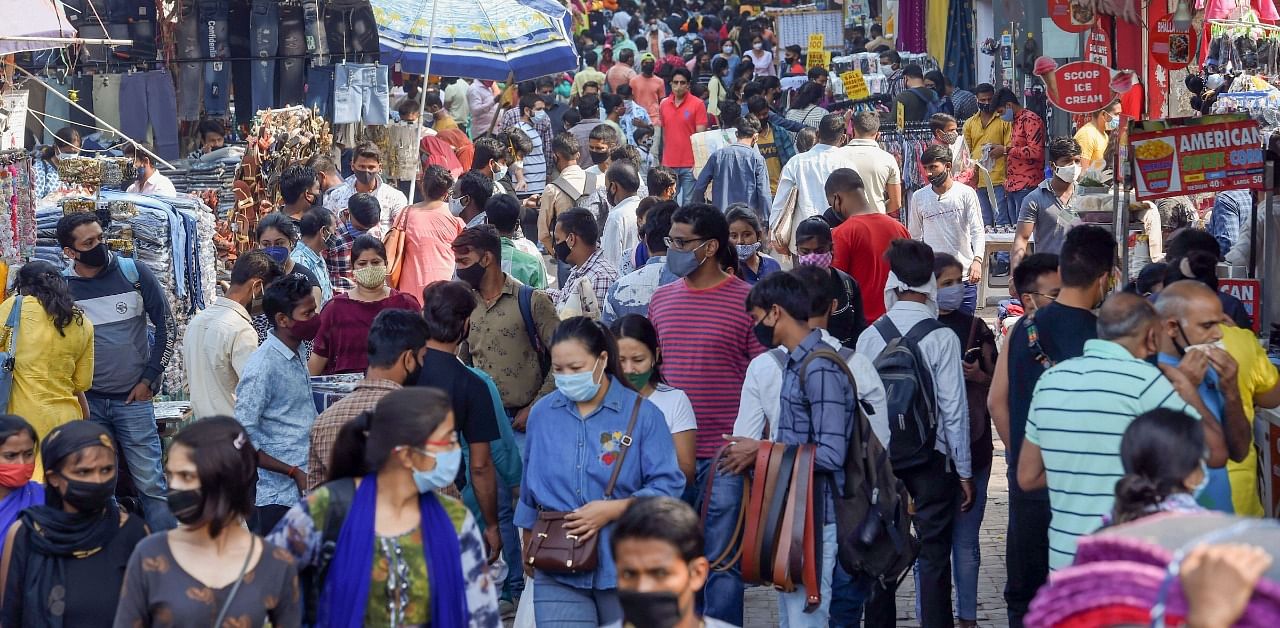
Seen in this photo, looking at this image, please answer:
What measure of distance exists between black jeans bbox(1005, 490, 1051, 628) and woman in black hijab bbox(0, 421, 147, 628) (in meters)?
3.10

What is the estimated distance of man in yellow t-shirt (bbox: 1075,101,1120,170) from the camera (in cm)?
1259

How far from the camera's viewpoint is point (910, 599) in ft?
24.0

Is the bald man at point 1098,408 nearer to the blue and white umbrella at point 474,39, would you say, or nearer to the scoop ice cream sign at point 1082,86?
the scoop ice cream sign at point 1082,86

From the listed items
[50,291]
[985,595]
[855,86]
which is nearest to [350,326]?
[50,291]

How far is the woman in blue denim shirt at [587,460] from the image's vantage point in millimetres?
4879

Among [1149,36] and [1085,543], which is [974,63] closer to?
[1149,36]

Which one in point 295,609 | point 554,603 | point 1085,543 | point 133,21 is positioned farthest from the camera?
point 133,21

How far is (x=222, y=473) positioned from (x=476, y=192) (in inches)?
227

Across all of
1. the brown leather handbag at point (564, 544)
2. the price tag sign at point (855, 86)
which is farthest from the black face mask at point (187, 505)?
the price tag sign at point (855, 86)

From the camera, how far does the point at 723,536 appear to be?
5320 mm

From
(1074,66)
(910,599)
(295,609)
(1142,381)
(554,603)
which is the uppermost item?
(1074,66)

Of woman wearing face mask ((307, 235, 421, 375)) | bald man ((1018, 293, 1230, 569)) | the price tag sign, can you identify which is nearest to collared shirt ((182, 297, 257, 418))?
woman wearing face mask ((307, 235, 421, 375))

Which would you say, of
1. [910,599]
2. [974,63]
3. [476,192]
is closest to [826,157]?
[476,192]

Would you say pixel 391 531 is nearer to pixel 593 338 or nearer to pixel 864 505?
pixel 593 338
